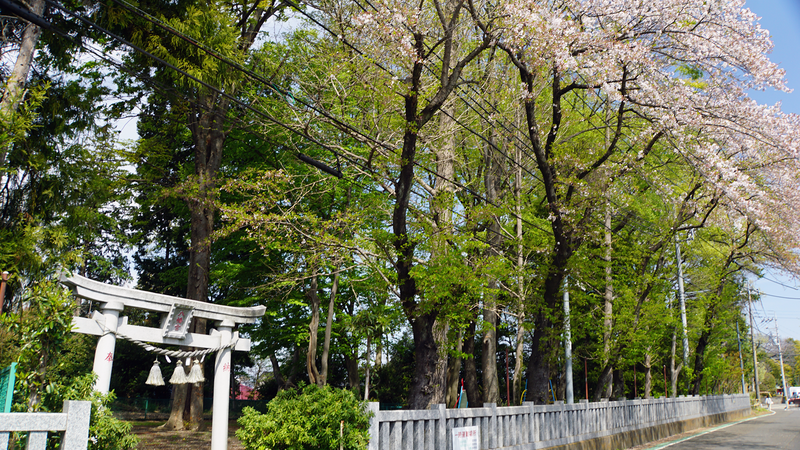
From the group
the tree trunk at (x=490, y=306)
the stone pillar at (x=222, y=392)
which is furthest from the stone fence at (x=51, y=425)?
the tree trunk at (x=490, y=306)

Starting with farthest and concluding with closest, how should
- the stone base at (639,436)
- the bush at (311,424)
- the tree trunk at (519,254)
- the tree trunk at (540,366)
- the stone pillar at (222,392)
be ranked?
the tree trunk at (519,254) → the tree trunk at (540,366) → the stone base at (639,436) → the stone pillar at (222,392) → the bush at (311,424)

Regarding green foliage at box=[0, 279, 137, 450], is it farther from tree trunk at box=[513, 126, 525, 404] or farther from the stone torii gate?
tree trunk at box=[513, 126, 525, 404]

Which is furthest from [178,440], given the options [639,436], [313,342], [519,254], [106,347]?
[639,436]

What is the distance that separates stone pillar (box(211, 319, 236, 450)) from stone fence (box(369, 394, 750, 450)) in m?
3.43

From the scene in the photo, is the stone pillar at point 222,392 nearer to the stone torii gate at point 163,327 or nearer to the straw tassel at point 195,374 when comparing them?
the stone torii gate at point 163,327

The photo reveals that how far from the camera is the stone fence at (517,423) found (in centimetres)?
845

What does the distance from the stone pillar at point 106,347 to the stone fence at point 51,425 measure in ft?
12.3

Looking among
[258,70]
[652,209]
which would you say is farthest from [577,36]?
[652,209]

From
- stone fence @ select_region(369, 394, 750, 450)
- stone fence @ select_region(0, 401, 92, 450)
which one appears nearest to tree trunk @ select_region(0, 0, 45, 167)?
stone fence @ select_region(0, 401, 92, 450)

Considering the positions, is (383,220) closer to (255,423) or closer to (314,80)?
(314,80)

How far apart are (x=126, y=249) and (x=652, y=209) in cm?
3047

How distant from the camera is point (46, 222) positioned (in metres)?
14.0

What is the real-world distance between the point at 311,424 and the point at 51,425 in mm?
3172

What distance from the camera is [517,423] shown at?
36.2 ft
